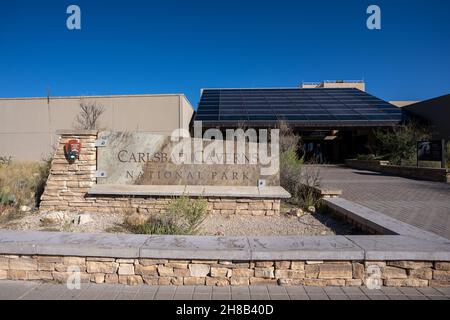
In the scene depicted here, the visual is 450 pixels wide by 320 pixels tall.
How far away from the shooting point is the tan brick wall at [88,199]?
5.58 metres

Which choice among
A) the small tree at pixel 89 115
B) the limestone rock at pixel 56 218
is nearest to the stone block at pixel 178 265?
the limestone rock at pixel 56 218

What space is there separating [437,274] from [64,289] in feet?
13.4

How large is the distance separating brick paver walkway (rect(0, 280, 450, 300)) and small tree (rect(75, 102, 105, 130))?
17699 millimetres

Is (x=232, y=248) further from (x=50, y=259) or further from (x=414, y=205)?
(x=414, y=205)

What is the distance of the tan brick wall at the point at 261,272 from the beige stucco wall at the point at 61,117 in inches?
679

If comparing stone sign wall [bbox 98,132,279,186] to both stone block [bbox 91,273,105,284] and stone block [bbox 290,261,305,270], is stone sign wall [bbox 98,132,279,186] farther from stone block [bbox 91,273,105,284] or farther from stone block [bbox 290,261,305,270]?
stone block [bbox 290,261,305,270]

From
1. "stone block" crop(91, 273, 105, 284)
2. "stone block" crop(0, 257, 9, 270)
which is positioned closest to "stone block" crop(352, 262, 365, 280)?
"stone block" crop(91, 273, 105, 284)

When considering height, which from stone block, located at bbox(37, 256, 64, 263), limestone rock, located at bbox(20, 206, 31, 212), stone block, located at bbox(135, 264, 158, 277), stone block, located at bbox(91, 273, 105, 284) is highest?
limestone rock, located at bbox(20, 206, 31, 212)

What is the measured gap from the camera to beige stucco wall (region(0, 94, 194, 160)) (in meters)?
19.7

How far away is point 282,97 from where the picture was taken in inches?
1026

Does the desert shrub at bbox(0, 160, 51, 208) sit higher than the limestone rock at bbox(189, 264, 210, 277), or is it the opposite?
the desert shrub at bbox(0, 160, 51, 208)

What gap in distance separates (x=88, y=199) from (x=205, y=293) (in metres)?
4.19

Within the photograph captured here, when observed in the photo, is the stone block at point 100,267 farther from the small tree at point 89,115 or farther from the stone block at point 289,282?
the small tree at point 89,115

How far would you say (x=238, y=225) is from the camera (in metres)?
4.95
